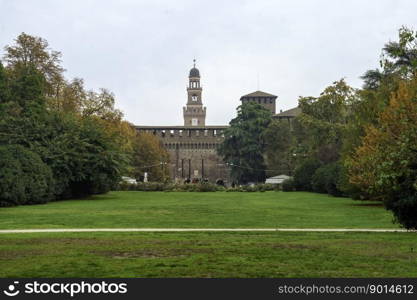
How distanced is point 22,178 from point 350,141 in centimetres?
1921

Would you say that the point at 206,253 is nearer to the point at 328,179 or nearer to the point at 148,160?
the point at 328,179

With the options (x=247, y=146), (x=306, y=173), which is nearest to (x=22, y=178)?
(x=306, y=173)

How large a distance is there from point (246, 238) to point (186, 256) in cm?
402

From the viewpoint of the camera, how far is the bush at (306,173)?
5662 centimetres

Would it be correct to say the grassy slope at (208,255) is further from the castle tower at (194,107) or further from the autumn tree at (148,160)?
the castle tower at (194,107)

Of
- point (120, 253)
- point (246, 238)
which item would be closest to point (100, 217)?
point (246, 238)

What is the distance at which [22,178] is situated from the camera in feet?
111

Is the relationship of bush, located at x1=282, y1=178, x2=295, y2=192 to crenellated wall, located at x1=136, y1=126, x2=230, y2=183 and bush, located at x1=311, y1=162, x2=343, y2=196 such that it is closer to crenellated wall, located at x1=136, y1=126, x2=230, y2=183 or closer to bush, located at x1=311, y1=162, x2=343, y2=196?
bush, located at x1=311, y1=162, x2=343, y2=196

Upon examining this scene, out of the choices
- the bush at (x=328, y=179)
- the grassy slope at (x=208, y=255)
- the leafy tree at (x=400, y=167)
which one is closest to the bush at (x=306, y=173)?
the bush at (x=328, y=179)

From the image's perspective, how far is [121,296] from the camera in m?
8.06

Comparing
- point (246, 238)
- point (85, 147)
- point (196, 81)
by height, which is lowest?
point (246, 238)

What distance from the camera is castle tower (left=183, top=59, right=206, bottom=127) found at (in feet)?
534

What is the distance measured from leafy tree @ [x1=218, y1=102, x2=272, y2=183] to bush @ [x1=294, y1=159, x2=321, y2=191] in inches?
946

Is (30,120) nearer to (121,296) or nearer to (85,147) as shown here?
(85,147)
